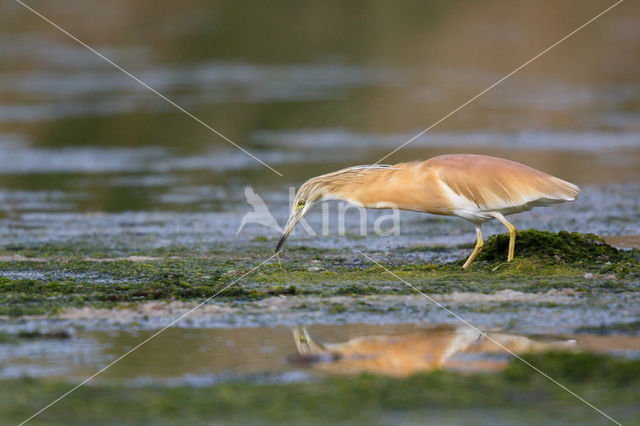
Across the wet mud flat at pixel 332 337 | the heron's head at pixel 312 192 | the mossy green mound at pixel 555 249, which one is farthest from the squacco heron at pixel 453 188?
the wet mud flat at pixel 332 337

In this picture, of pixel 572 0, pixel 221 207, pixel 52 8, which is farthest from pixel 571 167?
pixel 52 8

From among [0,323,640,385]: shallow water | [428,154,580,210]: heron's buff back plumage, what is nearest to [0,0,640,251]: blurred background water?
[428,154,580,210]: heron's buff back plumage

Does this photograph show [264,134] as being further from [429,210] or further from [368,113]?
[429,210]

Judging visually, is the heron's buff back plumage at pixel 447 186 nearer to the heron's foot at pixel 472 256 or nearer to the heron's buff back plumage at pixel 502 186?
the heron's buff back plumage at pixel 502 186

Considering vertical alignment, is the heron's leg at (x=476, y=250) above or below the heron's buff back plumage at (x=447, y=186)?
below

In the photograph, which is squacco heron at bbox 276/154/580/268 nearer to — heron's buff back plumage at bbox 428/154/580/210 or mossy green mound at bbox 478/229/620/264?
heron's buff back plumage at bbox 428/154/580/210

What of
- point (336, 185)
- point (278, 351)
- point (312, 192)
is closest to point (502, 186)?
point (336, 185)

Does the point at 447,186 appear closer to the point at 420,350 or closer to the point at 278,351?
the point at 420,350
